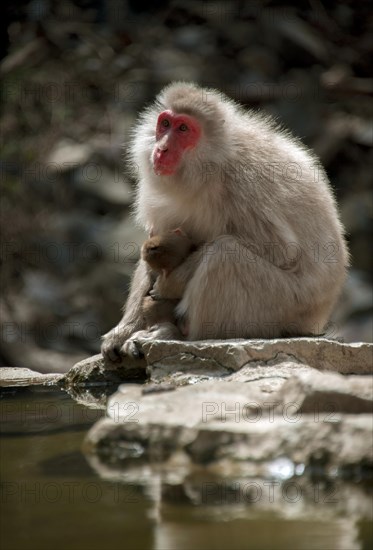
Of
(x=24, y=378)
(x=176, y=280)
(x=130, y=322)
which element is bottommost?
(x=24, y=378)

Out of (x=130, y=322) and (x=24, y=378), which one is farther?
(x=24, y=378)

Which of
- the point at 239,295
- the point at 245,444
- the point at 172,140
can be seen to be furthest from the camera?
the point at 172,140

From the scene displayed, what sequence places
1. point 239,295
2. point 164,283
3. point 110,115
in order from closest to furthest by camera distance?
point 239,295 < point 164,283 < point 110,115

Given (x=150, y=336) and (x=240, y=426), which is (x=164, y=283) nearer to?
(x=150, y=336)

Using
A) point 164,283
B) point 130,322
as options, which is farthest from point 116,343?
point 164,283

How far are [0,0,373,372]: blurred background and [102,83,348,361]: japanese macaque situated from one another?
6.29 meters

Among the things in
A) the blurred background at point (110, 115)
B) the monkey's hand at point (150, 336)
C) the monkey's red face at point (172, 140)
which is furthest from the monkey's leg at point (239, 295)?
the blurred background at point (110, 115)

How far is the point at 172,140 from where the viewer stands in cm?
624

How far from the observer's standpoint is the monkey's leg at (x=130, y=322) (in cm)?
626

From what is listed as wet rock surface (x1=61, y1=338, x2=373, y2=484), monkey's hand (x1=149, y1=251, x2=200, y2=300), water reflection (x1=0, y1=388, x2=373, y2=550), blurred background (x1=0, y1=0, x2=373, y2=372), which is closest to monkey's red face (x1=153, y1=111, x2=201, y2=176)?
monkey's hand (x1=149, y1=251, x2=200, y2=300)

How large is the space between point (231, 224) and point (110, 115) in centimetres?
945

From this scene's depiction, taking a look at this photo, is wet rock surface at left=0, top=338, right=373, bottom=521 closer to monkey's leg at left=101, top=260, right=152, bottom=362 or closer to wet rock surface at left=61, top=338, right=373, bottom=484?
wet rock surface at left=61, top=338, right=373, bottom=484

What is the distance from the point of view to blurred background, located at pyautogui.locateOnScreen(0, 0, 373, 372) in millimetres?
13734

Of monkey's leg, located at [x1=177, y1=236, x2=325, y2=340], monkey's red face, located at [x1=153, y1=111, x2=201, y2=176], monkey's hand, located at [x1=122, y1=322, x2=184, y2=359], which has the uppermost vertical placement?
monkey's red face, located at [x1=153, y1=111, x2=201, y2=176]
